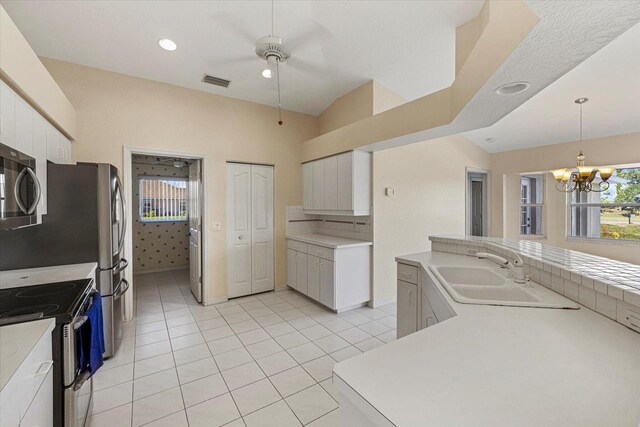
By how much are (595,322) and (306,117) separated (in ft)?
14.6

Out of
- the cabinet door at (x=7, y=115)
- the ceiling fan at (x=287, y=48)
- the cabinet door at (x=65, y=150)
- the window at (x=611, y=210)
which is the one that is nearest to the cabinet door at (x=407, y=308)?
the ceiling fan at (x=287, y=48)

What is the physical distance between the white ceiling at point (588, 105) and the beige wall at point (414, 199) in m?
0.87

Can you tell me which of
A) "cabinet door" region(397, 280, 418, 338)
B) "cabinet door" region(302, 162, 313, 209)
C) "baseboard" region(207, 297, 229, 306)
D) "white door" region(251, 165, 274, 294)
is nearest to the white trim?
"baseboard" region(207, 297, 229, 306)

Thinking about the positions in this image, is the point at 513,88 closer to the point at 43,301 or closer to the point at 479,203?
the point at 43,301

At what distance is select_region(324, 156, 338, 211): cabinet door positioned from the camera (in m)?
3.90

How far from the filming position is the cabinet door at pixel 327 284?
3483mm

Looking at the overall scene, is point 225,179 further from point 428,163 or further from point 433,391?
point 433,391

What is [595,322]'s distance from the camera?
3.80 ft

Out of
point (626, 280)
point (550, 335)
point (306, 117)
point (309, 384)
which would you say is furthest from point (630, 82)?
point (309, 384)

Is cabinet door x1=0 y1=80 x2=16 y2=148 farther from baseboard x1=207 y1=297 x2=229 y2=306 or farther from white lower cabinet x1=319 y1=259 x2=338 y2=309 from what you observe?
white lower cabinet x1=319 y1=259 x2=338 y2=309

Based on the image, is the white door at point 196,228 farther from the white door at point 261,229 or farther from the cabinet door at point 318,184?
the cabinet door at point 318,184

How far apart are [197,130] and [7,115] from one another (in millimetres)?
2195

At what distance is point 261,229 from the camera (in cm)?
434

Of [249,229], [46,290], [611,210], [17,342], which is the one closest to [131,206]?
[249,229]
